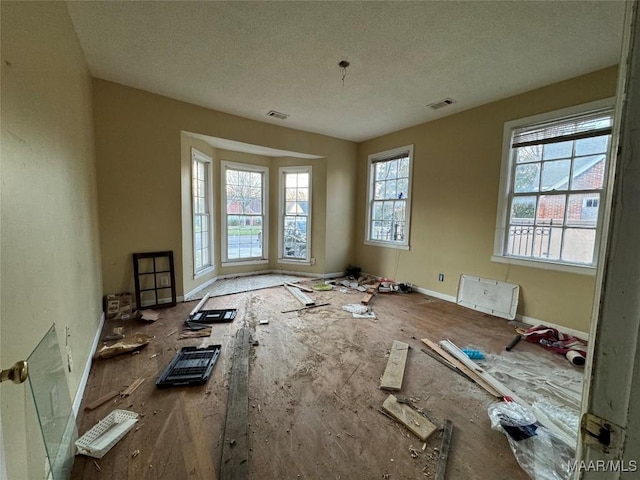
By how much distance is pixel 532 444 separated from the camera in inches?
62.5

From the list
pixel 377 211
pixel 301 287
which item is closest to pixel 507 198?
pixel 377 211

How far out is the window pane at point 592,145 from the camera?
2.76m

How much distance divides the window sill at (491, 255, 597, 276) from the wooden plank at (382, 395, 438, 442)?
254cm

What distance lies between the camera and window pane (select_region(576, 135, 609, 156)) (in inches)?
109

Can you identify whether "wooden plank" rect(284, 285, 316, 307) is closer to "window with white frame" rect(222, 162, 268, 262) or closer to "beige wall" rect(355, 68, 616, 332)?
"window with white frame" rect(222, 162, 268, 262)

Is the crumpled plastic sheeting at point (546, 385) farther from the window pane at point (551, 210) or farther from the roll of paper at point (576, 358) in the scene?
the window pane at point (551, 210)

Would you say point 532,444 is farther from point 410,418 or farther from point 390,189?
point 390,189

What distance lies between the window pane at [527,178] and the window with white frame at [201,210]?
4.55 meters

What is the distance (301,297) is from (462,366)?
2.37 m

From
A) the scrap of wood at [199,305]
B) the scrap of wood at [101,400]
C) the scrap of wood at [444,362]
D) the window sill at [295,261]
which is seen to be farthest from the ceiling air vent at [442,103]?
the scrap of wood at [101,400]

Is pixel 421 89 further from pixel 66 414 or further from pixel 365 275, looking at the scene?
pixel 66 414

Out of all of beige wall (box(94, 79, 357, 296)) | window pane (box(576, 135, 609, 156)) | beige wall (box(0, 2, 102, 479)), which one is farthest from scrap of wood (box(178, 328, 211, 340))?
window pane (box(576, 135, 609, 156))

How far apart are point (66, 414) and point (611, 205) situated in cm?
235

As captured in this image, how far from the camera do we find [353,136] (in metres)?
5.18
